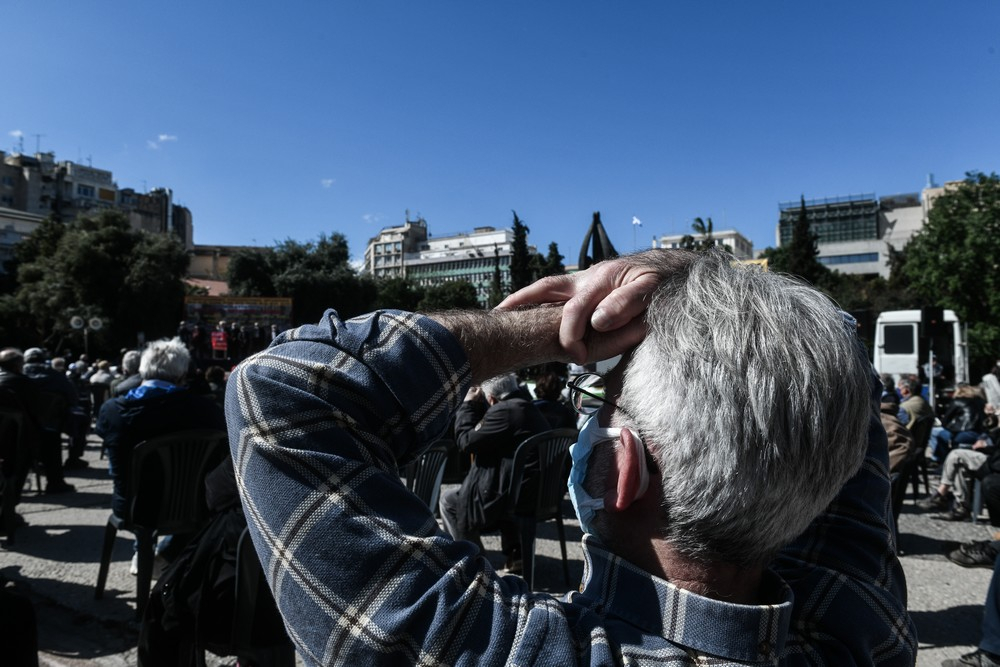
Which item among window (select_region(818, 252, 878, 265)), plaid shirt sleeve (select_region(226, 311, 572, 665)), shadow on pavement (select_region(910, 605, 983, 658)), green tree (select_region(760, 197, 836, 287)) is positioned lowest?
shadow on pavement (select_region(910, 605, 983, 658))

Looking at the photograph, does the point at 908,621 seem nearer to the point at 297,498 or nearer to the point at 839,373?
the point at 839,373

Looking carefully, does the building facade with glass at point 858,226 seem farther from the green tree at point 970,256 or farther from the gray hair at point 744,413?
the gray hair at point 744,413

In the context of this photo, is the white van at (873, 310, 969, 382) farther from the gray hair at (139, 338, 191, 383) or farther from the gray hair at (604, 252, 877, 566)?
the gray hair at (604, 252, 877, 566)

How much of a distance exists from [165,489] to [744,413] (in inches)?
165

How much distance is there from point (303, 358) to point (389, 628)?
0.35m

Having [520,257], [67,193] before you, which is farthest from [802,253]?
[67,193]

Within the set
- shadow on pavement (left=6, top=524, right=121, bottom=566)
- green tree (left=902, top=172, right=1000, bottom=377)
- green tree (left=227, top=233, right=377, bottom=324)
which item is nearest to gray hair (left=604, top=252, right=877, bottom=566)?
shadow on pavement (left=6, top=524, right=121, bottom=566)

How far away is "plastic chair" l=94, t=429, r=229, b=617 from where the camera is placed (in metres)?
4.09

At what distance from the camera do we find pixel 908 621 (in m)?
1.15

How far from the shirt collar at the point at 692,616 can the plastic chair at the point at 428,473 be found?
3593mm

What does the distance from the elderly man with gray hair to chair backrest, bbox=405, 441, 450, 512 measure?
3.56 m

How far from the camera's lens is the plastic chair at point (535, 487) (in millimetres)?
4754

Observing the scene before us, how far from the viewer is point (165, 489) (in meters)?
4.17

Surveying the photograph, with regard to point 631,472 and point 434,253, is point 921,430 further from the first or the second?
point 434,253
